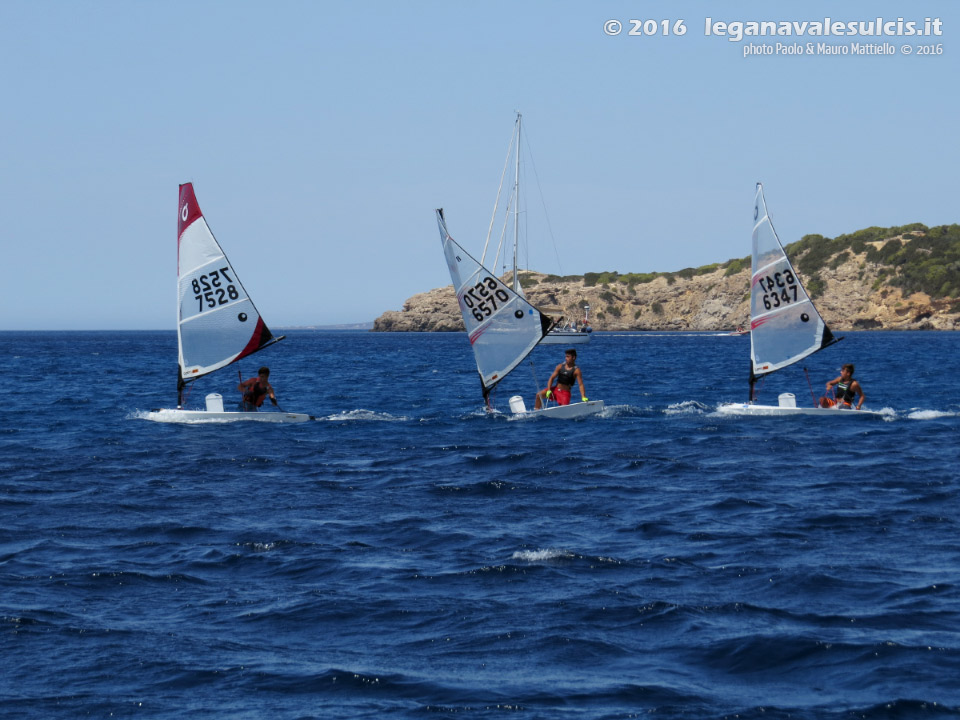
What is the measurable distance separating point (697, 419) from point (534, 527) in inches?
577

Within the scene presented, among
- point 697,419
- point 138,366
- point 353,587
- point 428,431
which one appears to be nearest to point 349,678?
point 353,587

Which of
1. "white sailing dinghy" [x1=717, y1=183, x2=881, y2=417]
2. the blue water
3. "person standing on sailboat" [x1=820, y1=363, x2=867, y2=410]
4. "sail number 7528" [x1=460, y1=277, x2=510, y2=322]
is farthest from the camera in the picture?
"white sailing dinghy" [x1=717, y1=183, x2=881, y2=417]

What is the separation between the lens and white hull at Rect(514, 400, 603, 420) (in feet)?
91.0

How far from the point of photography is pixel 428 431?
26234 millimetres

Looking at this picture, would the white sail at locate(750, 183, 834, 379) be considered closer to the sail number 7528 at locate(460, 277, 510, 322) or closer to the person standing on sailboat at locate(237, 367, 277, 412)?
the sail number 7528 at locate(460, 277, 510, 322)

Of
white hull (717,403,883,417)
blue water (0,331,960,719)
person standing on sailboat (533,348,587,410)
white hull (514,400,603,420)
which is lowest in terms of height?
blue water (0,331,960,719)

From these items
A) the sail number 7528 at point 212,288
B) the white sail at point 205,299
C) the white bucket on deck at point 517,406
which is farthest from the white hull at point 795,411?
the sail number 7528 at point 212,288

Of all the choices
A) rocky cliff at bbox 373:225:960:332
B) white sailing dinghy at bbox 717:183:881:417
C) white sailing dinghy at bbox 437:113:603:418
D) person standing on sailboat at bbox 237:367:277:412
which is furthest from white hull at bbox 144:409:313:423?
rocky cliff at bbox 373:225:960:332

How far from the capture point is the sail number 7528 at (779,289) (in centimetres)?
2862

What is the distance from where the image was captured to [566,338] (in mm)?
107312

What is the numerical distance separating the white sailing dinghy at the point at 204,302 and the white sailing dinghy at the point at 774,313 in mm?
12721

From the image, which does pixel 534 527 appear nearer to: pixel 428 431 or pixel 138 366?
pixel 428 431

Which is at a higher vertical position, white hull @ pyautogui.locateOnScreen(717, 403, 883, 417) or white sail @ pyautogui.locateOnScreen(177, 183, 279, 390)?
white sail @ pyautogui.locateOnScreen(177, 183, 279, 390)

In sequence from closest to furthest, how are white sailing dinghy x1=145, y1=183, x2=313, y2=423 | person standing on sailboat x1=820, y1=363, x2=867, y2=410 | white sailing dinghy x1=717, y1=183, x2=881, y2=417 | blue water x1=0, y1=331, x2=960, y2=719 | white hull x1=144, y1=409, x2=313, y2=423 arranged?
blue water x1=0, y1=331, x2=960, y2=719, white hull x1=144, y1=409, x2=313, y2=423, person standing on sailboat x1=820, y1=363, x2=867, y2=410, white sailing dinghy x1=145, y1=183, x2=313, y2=423, white sailing dinghy x1=717, y1=183, x2=881, y2=417
